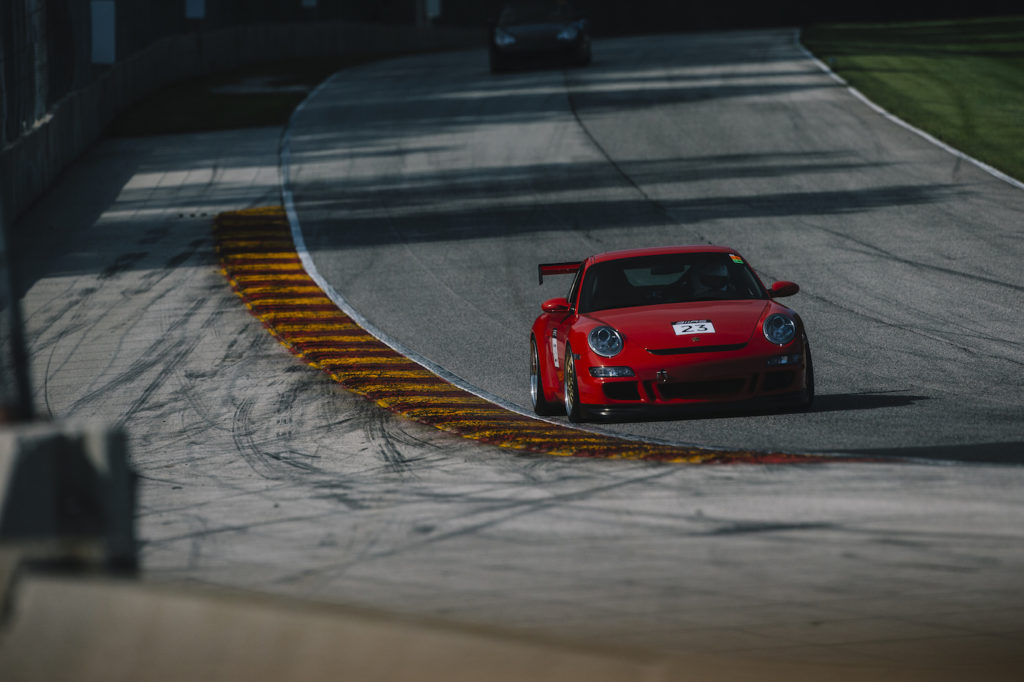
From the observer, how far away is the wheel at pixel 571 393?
10.8 metres

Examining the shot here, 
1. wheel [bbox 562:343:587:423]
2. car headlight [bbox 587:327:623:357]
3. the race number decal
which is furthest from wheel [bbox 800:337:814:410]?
wheel [bbox 562:343:587:423]

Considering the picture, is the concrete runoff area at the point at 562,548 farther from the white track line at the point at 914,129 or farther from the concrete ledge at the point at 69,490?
the white track line at the point at 914,129

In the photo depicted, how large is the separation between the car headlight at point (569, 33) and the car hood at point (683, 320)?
2517cm

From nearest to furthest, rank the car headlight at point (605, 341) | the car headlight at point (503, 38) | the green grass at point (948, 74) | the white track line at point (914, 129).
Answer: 1. the car headlight at point (605, 341)
2. the white track line at point (914, 129)
3. the green grass at point (948, 74)
4. the car headlight at point (503, 38)

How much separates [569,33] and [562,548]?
30.0 meters

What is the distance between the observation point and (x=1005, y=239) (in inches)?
739

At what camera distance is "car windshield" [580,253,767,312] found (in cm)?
1169

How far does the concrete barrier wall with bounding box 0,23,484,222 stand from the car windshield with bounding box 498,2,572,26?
8.85 meters

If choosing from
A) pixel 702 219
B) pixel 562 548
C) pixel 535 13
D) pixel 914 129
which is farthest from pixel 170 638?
pixel 535 13

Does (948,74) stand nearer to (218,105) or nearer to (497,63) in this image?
(497,63)

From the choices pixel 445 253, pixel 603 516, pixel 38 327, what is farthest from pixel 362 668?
pixel 445 253

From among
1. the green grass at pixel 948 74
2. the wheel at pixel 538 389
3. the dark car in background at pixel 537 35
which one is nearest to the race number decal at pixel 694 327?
the wheel at pixel 538 389

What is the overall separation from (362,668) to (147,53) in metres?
33.8

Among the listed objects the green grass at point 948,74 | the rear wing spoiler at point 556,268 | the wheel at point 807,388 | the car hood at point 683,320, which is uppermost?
the rear wing spoiler at point 556,268
